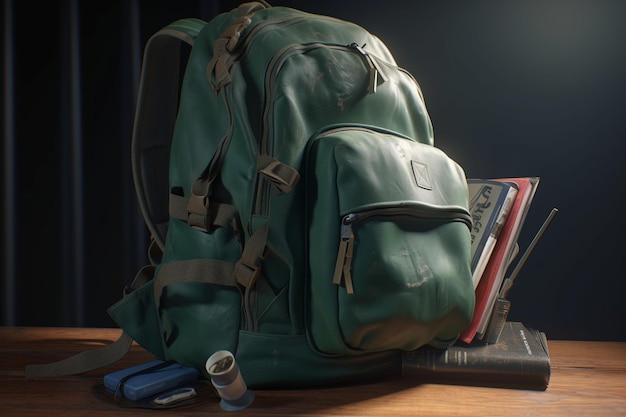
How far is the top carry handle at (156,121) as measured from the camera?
0.98m

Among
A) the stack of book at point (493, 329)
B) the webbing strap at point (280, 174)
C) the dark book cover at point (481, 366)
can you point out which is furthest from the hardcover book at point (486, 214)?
the webbing strap at point (280, 174)

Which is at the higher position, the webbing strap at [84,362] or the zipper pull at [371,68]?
the zipper pull at [371,68]

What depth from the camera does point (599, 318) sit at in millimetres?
1257

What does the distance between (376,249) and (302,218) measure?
0.10m

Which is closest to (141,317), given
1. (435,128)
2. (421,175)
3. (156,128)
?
(156,128)

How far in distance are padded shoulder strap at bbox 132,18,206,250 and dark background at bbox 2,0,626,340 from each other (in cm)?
27

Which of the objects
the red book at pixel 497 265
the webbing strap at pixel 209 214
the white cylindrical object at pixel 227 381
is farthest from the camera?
Result: the red book at pixel 497 265

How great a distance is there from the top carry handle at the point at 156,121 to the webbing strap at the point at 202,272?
0.50 ft

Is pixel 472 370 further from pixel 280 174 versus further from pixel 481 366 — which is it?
pixel 280 174

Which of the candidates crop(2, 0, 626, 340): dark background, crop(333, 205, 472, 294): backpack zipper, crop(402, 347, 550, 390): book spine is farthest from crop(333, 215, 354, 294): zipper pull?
crop(2, 0, 626, 340): dark background

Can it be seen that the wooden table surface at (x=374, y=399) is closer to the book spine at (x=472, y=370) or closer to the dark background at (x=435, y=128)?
the book spine at (x=472, y=370)

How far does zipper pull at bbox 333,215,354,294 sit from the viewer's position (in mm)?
739

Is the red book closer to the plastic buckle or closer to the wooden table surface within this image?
the wooden table surface

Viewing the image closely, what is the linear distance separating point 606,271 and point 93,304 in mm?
1019
